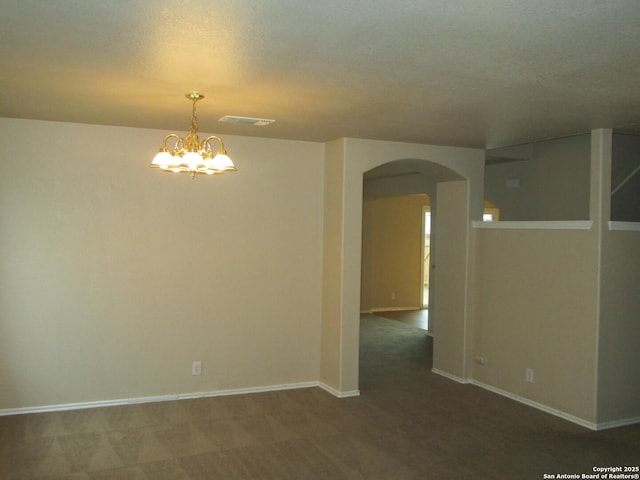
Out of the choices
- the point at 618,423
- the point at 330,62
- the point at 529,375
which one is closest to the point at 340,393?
the point at 529,375

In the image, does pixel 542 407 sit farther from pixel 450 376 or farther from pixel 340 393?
pixel 340 393

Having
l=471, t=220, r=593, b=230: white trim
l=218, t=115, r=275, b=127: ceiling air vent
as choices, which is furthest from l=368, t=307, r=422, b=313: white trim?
l=218, t=115, r=275, b=127: ceiling air vent

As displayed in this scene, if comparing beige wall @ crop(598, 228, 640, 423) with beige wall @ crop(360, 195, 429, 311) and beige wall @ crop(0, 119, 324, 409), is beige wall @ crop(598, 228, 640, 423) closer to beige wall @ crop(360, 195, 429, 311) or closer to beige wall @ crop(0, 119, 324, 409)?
beige wall @ crop(0, 119, 324, 409)

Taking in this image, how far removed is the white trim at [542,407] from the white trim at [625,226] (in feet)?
5.25

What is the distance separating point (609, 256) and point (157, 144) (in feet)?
13.0

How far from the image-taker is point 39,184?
4871 mm

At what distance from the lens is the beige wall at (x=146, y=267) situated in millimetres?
4848

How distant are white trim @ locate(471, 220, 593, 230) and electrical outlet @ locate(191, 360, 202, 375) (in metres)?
3.09

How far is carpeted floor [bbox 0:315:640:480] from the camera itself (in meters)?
3.85

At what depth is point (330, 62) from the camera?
3.04 m

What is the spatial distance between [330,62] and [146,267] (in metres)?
2.95

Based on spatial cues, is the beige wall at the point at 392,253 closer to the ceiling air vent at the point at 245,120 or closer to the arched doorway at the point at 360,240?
A: the arched doorway at the point at 360,240

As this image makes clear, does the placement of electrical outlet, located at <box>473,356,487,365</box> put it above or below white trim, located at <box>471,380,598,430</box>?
above

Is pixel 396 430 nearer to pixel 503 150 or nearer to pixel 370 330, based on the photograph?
pixel 503 150
